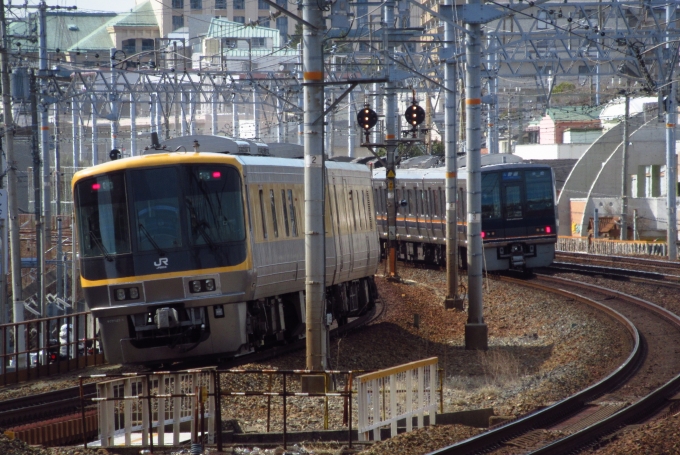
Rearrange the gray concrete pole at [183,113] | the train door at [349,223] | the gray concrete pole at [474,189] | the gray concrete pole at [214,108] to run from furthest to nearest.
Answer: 1. the gray concrete pole at [214,108]
2. the gray concrete pole at [183,113]
3. the train door at [349,223]
4. the gray concrete pole at [474,189]

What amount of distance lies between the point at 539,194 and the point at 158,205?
14667 mm

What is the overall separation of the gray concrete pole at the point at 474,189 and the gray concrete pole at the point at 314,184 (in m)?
4.49

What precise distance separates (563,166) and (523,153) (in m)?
6.29

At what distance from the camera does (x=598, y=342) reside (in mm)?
15484

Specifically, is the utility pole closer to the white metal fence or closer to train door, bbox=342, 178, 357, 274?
train door, bbox=342, 178, 357, 274

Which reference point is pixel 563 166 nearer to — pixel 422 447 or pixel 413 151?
pixel 413 151

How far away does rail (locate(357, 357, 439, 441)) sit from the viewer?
30.2 ft

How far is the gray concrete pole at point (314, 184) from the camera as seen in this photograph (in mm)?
11688

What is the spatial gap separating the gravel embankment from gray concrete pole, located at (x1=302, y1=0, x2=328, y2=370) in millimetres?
929

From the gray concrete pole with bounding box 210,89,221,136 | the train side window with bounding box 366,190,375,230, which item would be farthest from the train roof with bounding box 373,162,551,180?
the gray concrete pole with bounding box 210,89,221,136

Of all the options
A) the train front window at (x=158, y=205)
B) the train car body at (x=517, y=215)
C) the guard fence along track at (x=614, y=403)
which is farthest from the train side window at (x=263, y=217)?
the train car body at (x=517, y=215)

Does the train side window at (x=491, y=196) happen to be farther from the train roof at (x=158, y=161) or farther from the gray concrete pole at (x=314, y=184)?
the gray concrete pole at (x=314, y=184)

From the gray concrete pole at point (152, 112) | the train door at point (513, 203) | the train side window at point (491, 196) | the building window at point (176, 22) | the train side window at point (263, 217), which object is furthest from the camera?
the building window at point (176, 22)

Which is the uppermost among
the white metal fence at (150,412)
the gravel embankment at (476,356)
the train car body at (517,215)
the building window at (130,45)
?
the building window at (130,45)
